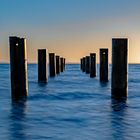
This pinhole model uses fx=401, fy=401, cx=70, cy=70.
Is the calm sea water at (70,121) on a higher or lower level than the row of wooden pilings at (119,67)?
lower

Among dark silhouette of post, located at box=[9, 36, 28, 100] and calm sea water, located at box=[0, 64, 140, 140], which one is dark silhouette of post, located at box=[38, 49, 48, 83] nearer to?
calm sea water, located at box=[0, 64, 140, 140]

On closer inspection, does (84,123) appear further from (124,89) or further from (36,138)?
(124,89)

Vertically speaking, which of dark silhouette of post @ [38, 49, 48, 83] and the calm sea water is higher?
dark silhouette of post @ [38, 49, 48, 83]

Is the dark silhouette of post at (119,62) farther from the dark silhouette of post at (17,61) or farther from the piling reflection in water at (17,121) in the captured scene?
the piling reflection in water at (17,121)

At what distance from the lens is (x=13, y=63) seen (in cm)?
1359

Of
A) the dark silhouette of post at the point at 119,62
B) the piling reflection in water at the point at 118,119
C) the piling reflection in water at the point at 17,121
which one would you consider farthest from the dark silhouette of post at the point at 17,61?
the piling reflection in water at the point at 118,119

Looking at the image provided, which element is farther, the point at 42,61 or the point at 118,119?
the point at 42,61

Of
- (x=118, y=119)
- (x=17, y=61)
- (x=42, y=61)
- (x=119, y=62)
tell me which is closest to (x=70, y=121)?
(x=118, y=119)

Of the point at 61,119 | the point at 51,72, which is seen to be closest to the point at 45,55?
the point at 51,72

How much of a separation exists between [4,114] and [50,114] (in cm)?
132

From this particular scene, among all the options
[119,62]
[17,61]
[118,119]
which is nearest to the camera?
[118,119]

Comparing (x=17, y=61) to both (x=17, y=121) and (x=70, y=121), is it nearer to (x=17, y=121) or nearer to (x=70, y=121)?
(x=17, y=121)

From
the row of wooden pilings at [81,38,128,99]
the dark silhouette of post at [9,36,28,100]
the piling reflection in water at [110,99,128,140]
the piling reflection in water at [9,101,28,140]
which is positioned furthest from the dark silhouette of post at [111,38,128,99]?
the piling reflection in water at [9,101,28,140]

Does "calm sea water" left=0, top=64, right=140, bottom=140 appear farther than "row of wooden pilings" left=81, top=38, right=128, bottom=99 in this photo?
No
